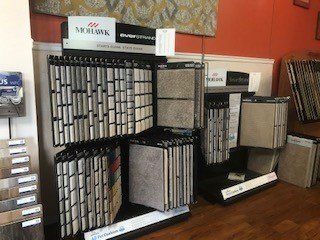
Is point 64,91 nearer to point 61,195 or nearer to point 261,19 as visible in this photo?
point 61,195

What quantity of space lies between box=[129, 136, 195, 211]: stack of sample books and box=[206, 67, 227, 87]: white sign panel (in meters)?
0.49

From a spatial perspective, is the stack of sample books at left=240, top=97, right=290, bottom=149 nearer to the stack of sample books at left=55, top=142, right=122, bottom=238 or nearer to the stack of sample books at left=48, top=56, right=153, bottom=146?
the stack of sample books at left=48, top=56, right=153, bottom=146

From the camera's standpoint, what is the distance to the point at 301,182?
66.3 inches

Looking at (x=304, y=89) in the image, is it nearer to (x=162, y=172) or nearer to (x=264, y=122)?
(x=264, y=122)

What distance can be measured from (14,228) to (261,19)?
2.02 metres

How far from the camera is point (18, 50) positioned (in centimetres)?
93

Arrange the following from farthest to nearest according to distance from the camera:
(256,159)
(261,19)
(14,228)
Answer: (261,19) → (256,159) → (14,228)

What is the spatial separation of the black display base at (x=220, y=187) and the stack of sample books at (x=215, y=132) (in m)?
0.18

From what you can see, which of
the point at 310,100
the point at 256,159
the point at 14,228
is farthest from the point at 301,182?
the point at 14,228

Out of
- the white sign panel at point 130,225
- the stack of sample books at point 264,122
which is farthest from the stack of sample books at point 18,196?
the stack of sample books at point 264,122

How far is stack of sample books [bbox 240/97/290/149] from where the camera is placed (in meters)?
1.57

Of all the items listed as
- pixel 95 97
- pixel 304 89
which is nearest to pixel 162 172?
pixel 95 97

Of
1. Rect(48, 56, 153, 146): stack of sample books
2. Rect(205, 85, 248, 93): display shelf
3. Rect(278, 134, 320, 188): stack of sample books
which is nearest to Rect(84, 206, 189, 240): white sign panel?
Rect(48, 56, 153, 146): stack of sample books

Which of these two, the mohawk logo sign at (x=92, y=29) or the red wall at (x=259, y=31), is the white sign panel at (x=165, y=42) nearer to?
the mohawk logo sign at (x=92, y=29)
